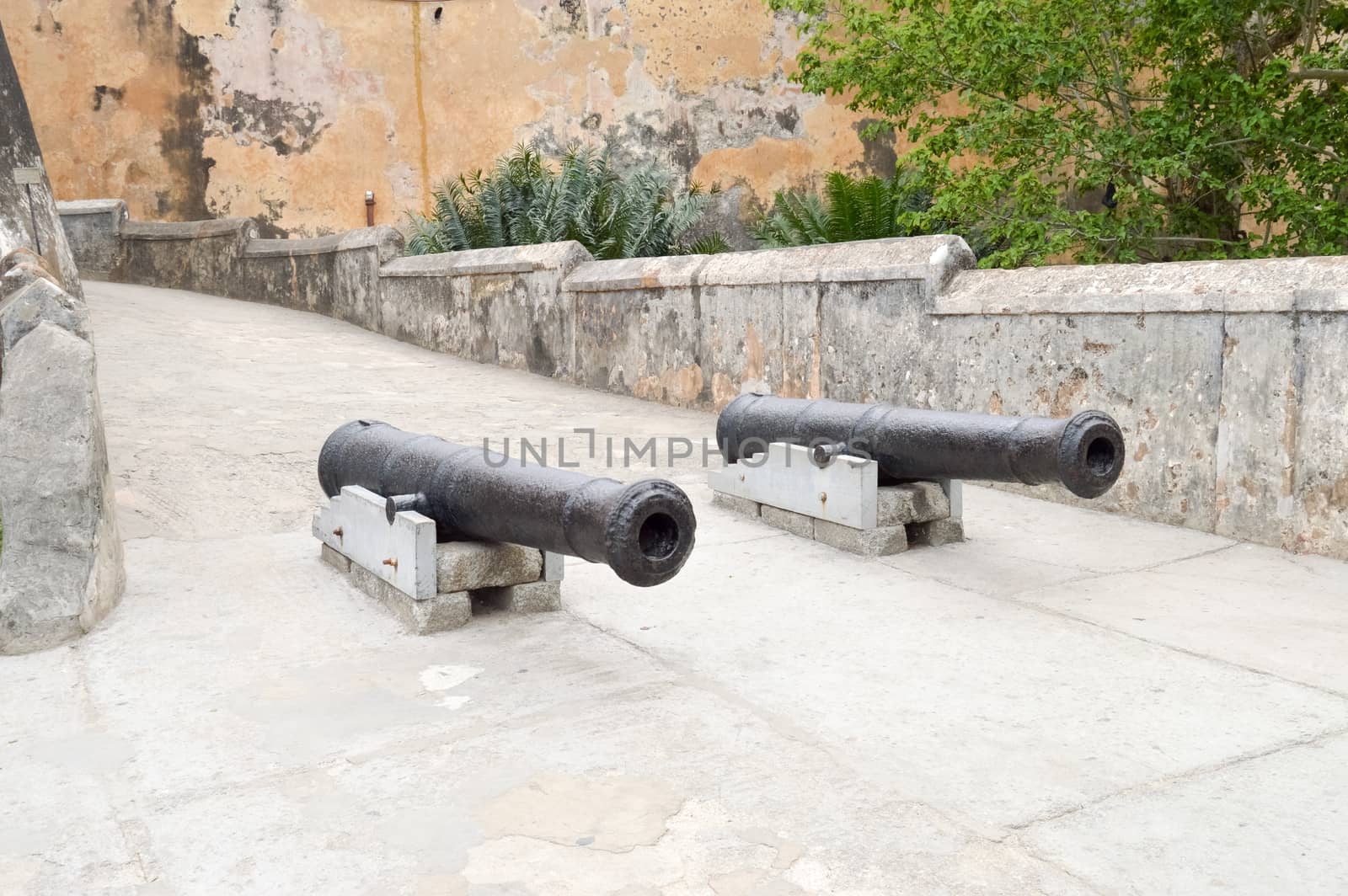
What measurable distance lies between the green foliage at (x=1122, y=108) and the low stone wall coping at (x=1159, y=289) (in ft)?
7.64

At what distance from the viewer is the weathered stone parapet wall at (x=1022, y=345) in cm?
418

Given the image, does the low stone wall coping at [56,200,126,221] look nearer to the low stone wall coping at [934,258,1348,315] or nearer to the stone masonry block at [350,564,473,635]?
the low stone wall coping at [934,258,1348,315]

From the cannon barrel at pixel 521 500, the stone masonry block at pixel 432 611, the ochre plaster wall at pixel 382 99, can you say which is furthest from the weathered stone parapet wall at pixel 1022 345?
the ochre plaster wall at pixel 382 99

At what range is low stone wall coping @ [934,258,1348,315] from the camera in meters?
4.13

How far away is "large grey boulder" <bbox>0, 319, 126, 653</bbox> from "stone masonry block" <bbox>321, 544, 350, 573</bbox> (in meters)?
0.77

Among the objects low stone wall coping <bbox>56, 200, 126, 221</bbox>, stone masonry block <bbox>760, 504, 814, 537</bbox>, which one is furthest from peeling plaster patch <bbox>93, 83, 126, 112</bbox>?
stone masonry block <bbox>760, 504, 814, 537</bbox>

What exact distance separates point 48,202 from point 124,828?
4.19 m

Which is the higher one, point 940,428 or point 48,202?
point 48,202

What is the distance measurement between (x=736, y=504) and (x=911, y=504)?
922 mm

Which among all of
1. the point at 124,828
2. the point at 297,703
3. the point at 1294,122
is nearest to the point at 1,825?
the point at 124,828

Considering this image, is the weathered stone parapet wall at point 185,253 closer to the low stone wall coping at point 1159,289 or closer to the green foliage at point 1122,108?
the green foliage at point 1122,108

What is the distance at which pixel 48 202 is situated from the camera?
5.46m

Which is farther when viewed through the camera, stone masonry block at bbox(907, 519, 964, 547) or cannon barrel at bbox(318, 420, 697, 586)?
stone masonry block at bbox(907, 519, 964, 547)

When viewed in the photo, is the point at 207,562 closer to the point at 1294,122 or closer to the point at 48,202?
the point at 48,202
